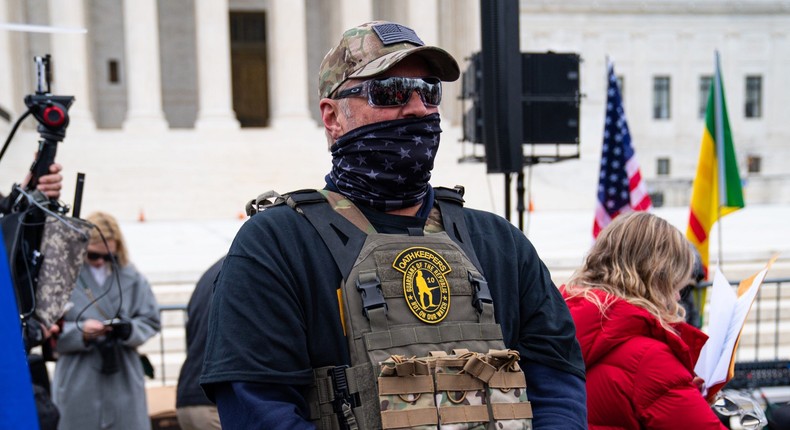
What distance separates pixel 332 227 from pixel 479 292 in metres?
0.42

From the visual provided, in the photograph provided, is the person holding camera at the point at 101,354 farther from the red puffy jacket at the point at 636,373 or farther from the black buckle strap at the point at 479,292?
the black buckle strap at the point at 479,292

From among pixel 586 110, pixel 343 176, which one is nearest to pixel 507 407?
pixel 343 176

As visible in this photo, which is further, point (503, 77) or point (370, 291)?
point (503, 77)

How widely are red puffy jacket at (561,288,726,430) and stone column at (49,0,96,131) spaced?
29381 mm

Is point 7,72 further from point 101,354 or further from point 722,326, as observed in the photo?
point 722,326

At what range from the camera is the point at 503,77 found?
19.1 feet

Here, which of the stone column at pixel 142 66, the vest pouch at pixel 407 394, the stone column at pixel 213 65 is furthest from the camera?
the stone column at pixel 213 65

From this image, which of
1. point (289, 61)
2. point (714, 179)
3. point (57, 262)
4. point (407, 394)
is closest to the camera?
point (407, 394)

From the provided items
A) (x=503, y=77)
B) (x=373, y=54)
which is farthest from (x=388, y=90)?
(x=503, y=77)

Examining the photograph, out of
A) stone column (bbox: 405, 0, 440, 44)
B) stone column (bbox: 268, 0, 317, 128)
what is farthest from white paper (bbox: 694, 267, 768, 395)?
stone column (bbox: 405, 0, 440, 44)

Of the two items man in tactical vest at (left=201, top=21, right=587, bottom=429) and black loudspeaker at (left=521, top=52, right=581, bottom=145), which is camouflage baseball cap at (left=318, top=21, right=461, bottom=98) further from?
black loudspeaker at (left=521, top=52, right=581, bottom=145)

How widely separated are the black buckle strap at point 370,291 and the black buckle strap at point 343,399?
16 cm

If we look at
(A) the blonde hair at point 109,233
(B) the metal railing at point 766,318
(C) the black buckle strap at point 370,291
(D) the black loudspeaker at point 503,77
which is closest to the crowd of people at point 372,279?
(C) the black buckle strap at point 370,291

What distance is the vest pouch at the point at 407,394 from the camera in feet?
6.74
